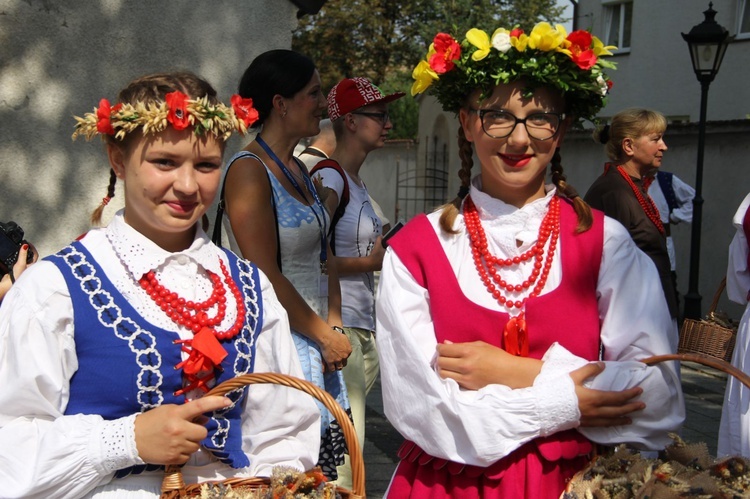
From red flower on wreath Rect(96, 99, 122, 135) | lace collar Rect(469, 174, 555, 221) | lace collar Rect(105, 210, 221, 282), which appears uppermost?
red flower on wreath Rect(96, 99, 122, 135)

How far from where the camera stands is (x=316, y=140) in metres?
6.11

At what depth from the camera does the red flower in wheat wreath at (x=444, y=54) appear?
2566 mm

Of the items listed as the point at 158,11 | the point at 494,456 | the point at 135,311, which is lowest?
the point at 494,456

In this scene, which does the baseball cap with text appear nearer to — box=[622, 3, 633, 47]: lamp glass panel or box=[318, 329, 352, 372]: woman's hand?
box=[318, 329, 352, 372]: woman's hand

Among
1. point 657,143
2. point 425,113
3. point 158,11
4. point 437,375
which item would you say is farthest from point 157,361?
point 425,113

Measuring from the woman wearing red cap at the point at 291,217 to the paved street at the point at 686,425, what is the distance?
63.7 inches

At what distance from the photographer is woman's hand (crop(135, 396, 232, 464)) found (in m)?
2.02

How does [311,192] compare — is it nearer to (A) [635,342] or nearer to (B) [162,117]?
(B) [162,117]

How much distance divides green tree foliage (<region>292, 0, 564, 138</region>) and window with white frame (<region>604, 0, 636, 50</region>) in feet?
22.4

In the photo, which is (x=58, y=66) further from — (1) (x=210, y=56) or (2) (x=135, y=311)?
(2) (x=135, y=311)

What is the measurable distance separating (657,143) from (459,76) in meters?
3.77

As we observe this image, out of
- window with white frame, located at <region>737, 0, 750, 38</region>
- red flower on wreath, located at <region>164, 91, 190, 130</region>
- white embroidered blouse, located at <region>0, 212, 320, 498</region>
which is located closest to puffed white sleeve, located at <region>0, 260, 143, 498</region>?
white embroidered blouse, located at <region>0, 212, 320, 498</region>

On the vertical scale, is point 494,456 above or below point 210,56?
below

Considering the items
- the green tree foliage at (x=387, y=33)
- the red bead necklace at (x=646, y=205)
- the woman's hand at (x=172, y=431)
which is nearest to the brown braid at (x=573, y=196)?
the woman's hand at (x=172, y=431)
